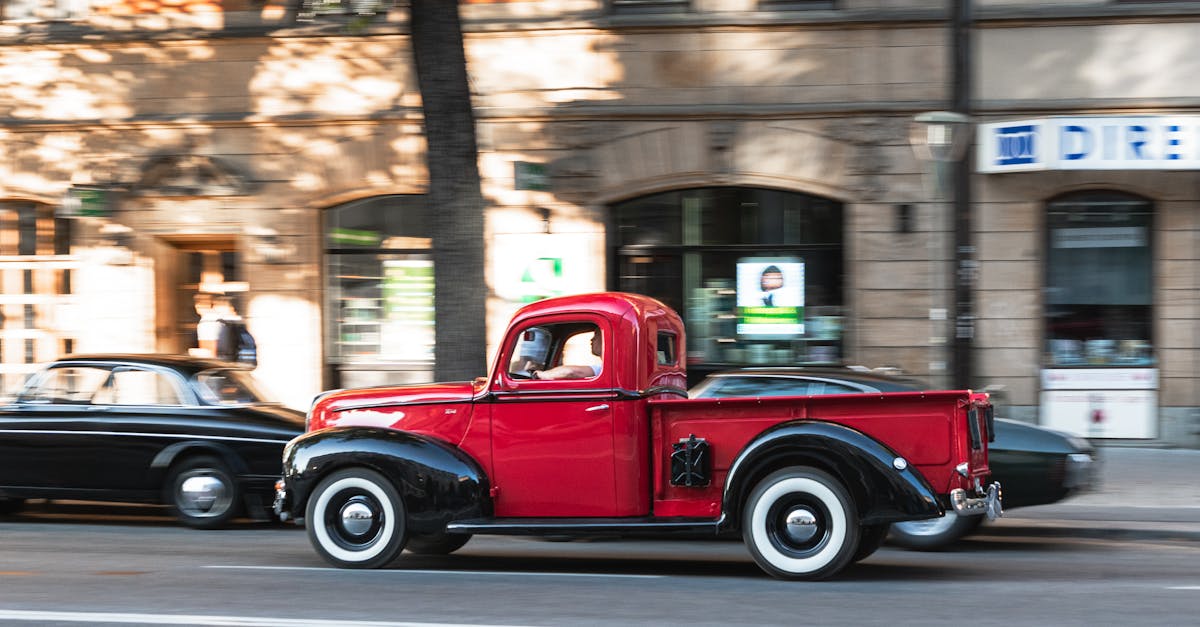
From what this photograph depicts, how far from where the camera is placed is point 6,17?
17266 mm

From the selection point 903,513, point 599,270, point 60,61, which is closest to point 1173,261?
point 599,270

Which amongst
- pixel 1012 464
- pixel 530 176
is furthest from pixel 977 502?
pixel 530 176

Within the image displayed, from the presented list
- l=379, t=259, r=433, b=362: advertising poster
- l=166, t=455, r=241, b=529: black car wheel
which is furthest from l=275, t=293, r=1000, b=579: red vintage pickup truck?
l=379, t=259, r=433, b=362: advertising poster

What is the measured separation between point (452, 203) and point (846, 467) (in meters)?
5.52

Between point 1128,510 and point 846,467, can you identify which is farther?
point 1128,510

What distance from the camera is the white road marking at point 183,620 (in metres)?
6.49

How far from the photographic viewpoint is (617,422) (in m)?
8.05

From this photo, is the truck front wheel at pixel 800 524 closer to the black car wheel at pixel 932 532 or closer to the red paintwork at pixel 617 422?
the red paintwork at pixel 617 422

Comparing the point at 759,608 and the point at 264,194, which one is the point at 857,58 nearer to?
the point at 264,194

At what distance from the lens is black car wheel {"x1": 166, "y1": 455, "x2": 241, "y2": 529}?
1084cm

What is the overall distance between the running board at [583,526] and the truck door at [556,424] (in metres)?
0.06

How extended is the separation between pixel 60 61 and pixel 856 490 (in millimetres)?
13528

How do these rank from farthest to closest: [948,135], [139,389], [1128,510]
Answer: [948,135], [139,389], [1128,510]

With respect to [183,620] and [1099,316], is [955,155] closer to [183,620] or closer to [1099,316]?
[1099,316]
